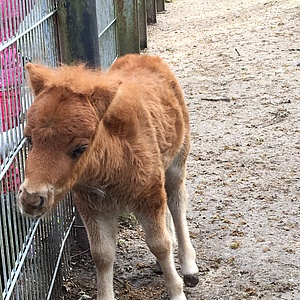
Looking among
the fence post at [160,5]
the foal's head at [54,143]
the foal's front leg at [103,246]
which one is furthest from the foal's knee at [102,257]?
the fence post at [160,5]

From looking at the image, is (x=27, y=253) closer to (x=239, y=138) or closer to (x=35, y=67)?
(x=35, y=67)

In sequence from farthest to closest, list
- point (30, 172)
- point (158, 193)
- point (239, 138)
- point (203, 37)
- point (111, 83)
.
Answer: point (203, 37)
point (239, 138)
point (158, 193)
point (111, 83)
point (30, 172)

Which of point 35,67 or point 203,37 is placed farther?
point 203,37

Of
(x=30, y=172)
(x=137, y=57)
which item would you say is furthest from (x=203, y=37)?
(x=30, y=172)

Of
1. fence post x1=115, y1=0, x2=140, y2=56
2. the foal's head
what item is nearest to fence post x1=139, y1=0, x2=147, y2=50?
fence post x1=115, y1=0, x2=140, y2=56

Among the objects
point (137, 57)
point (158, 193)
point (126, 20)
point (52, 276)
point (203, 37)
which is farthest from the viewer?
point (203, 37)

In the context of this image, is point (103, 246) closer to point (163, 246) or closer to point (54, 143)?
point (163, 246)

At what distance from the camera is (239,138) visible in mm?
7312

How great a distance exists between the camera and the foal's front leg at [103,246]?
3961mm

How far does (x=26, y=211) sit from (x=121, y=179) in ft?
2.68

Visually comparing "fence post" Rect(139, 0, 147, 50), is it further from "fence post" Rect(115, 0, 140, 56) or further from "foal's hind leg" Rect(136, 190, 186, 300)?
"foal's hind leg" Rect(136, 190, 186, 300)

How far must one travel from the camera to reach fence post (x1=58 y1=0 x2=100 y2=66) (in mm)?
4574

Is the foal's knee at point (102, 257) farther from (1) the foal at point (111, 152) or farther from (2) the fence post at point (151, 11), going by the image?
(2) the fence post at point (151, 11)

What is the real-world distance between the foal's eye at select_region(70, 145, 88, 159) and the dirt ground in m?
1.64
